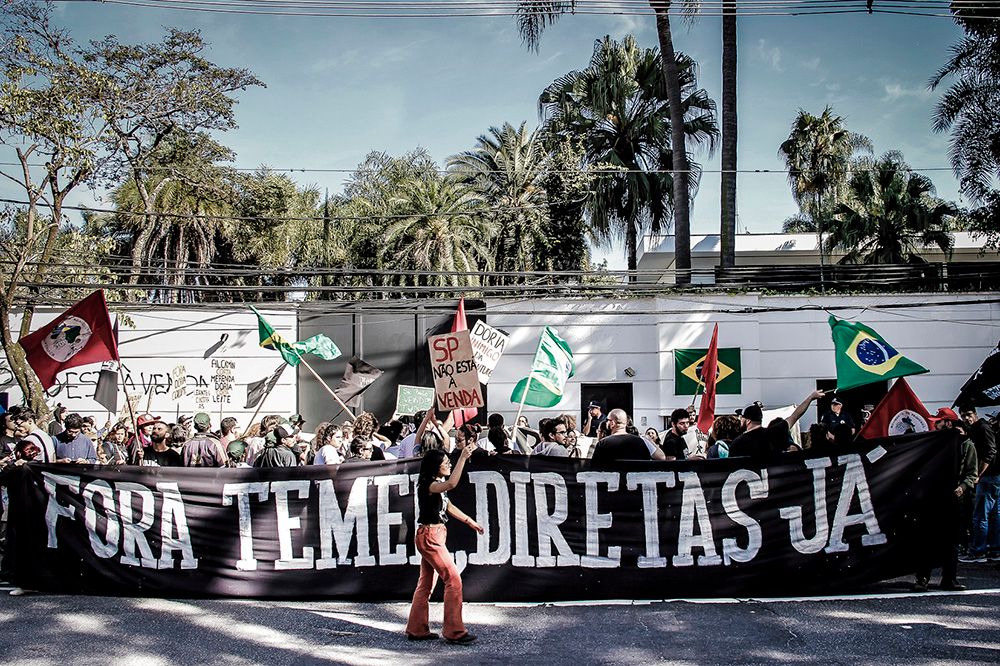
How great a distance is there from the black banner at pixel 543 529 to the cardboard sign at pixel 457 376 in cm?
116

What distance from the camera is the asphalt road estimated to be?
6.22 meters

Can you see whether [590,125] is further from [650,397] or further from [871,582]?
[871,582]

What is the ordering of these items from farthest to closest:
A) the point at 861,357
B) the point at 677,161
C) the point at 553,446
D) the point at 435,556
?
the point at 677,161, the point at 861,357, the point at 553,446, the point at 435,556

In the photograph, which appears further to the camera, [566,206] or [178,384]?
[566,206]

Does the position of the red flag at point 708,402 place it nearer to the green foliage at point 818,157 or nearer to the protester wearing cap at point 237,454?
the protester wearing cap at point 237,454

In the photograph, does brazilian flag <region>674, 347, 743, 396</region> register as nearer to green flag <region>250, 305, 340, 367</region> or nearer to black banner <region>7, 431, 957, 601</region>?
green flag <region>250, 305, 340, 367</region>

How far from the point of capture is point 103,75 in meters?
18.2

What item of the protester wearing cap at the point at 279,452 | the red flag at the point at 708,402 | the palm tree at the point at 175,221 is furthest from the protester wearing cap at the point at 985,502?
the palm tree at the point at 175,221

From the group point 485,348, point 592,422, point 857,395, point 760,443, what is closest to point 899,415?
point 760,443

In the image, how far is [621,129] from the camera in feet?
102

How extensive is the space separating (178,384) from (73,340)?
885cm

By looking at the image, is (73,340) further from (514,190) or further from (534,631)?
(514,190)

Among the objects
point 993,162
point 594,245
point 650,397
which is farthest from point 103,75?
point 993,162

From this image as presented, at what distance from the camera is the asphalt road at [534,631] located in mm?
6223
